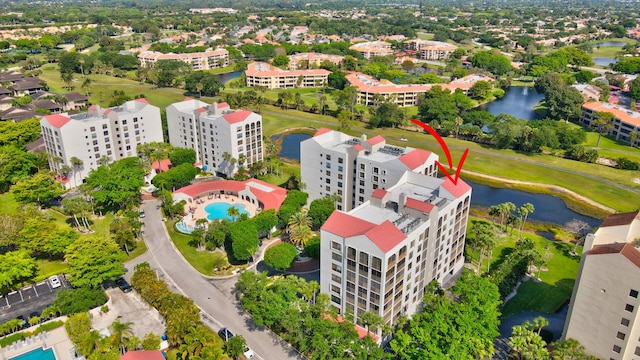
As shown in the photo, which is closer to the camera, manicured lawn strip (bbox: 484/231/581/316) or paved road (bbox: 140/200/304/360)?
Result: paved road (bbox: 140/200/304/360)

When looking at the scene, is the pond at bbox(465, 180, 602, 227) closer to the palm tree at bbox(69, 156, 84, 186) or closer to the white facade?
the white facade

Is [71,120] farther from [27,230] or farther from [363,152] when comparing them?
[363,152]

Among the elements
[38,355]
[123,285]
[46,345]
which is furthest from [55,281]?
[38,355]

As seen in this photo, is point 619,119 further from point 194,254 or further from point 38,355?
point 38,355

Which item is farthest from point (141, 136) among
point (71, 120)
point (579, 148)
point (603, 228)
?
point (579, 148)

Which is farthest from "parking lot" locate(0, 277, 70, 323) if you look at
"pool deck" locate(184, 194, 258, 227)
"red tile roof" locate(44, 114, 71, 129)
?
"red tile roof" locate(44, 114, 71, 129)
